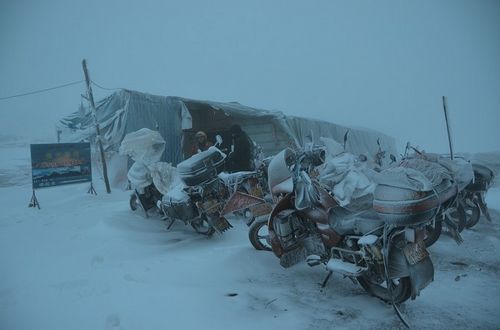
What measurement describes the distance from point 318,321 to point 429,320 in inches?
34.8

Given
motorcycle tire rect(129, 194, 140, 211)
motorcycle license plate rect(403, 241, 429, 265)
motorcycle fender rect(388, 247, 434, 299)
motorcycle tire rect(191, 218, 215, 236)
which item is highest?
motorcycle license plate rect(403, 241, 429, 265)

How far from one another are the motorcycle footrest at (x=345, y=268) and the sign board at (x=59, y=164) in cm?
663

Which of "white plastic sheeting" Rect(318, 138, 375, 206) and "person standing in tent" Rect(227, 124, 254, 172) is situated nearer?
"white plastic sheeting" Rect(318, 138, 375, 206)

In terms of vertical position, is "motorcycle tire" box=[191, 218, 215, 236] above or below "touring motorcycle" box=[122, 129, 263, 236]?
below

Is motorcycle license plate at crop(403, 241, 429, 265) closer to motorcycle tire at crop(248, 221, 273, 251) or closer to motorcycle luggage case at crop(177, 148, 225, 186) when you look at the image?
motorcycle tire at crop(248, 221, 273, 251)

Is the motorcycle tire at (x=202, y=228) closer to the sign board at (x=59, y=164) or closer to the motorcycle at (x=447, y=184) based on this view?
the motorcycle at (x=447, y=184)

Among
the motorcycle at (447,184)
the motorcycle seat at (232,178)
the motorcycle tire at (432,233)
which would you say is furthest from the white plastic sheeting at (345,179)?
the motorcycle seat at (232,178)

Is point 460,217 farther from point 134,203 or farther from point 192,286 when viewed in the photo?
point 134,203

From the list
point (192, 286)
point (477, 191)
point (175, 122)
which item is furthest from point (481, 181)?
point (175, 122)

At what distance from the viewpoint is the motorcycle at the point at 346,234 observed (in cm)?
242

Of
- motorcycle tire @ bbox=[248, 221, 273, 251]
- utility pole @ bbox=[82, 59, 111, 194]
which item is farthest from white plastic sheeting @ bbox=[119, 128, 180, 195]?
utility pole @ bbox=[82, 59, 111, 194]

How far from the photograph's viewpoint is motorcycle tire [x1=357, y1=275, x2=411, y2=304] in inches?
97.4

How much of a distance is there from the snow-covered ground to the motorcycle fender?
35 cm

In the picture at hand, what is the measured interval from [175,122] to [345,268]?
7.86 m
